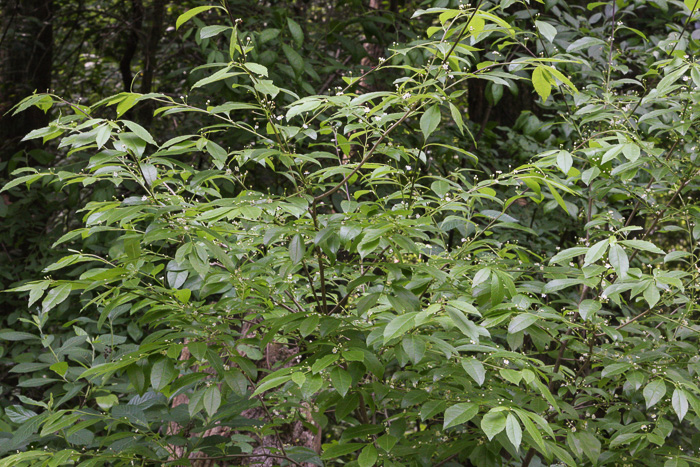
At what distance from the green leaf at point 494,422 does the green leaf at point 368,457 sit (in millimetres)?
356

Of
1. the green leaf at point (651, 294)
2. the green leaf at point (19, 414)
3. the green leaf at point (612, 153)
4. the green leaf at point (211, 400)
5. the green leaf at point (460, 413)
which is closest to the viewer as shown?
the green leaf at point (460, 413)

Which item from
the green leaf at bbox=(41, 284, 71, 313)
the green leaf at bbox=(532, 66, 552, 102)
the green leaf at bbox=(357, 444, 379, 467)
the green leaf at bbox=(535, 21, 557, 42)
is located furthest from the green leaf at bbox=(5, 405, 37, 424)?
the green leaf at bbox=(535, 21, 557, 42)

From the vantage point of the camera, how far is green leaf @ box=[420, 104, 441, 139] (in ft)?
4.77

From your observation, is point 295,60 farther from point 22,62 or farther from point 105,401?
point 22,62

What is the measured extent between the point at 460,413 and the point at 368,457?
307 millimetres

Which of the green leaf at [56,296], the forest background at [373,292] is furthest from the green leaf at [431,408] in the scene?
the green leaf at [56,296]

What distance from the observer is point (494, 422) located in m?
1.26

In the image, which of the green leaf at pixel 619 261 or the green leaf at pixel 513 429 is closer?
the green leaf at pixel 513 429

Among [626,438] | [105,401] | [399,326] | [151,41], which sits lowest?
[626,438]

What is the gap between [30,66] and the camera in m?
4.47

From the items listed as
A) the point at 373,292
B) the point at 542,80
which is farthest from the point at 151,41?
the point at 542,80

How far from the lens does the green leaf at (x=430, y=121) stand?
4.77 ft

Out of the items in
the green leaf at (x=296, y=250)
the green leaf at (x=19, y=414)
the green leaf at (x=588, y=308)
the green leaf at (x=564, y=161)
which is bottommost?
the green leaf at (x=19, y=414)

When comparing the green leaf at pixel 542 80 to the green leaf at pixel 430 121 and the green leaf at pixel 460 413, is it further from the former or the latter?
the green leaf at pixel 460 413
